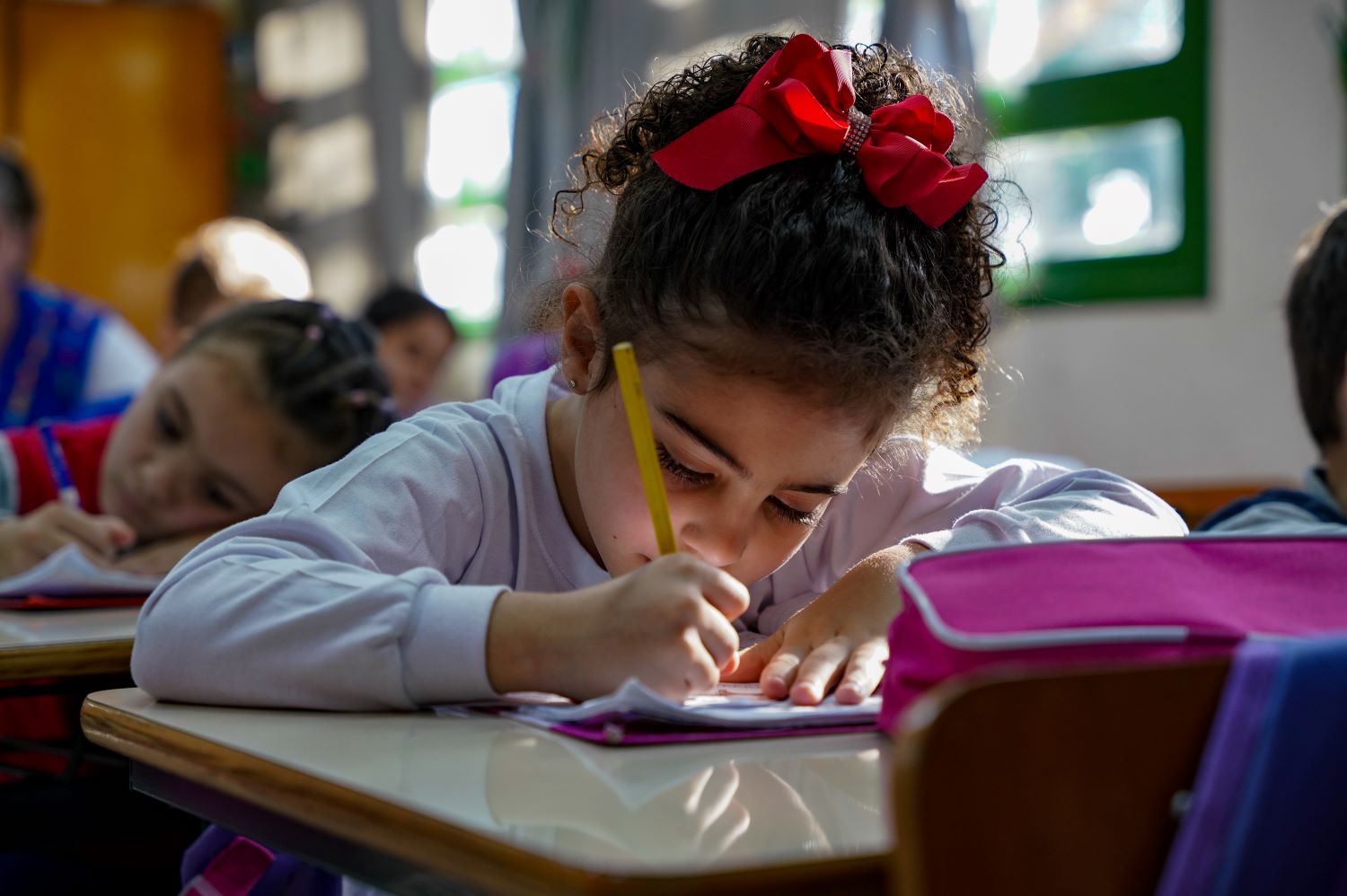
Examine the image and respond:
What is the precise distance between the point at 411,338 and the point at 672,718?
306 cm

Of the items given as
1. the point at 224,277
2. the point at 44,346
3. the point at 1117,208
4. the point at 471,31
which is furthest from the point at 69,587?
the point at 471,31

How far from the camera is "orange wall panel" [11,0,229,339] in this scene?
17.5 feet

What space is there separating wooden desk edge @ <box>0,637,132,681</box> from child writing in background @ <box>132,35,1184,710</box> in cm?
21

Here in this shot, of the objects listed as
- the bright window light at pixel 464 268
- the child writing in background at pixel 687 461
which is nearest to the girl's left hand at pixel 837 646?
the child writing in background at pixel 687 461

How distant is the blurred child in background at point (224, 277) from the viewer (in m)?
2.70

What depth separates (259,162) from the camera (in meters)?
5.83

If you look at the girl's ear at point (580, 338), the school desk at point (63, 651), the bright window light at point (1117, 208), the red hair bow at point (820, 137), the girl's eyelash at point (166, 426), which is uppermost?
the red hair bow at point (820, 137)

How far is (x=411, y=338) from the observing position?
3684 millimetres

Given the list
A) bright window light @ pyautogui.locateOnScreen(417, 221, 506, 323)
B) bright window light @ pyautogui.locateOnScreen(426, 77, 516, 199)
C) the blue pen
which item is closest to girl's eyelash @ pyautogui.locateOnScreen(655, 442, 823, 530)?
Answer: the blue pen

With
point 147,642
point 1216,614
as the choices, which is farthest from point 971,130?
point 147,642

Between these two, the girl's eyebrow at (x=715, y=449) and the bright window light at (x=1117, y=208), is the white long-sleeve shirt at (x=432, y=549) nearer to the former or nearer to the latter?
the girl's eyebrow at (x=715, y=449)

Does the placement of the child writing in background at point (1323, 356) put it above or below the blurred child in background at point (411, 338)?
above

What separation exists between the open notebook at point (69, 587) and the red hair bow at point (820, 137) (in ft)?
2.66

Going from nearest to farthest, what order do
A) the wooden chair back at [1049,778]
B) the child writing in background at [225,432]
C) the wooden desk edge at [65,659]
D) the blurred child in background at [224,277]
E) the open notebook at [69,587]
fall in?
the wooden chair back at [1049,778] < the wooden desk edge at [65,659] < the open notebook at [69,587] < the child writing in background at [225,432] < the blurred child in background at [224,277]
